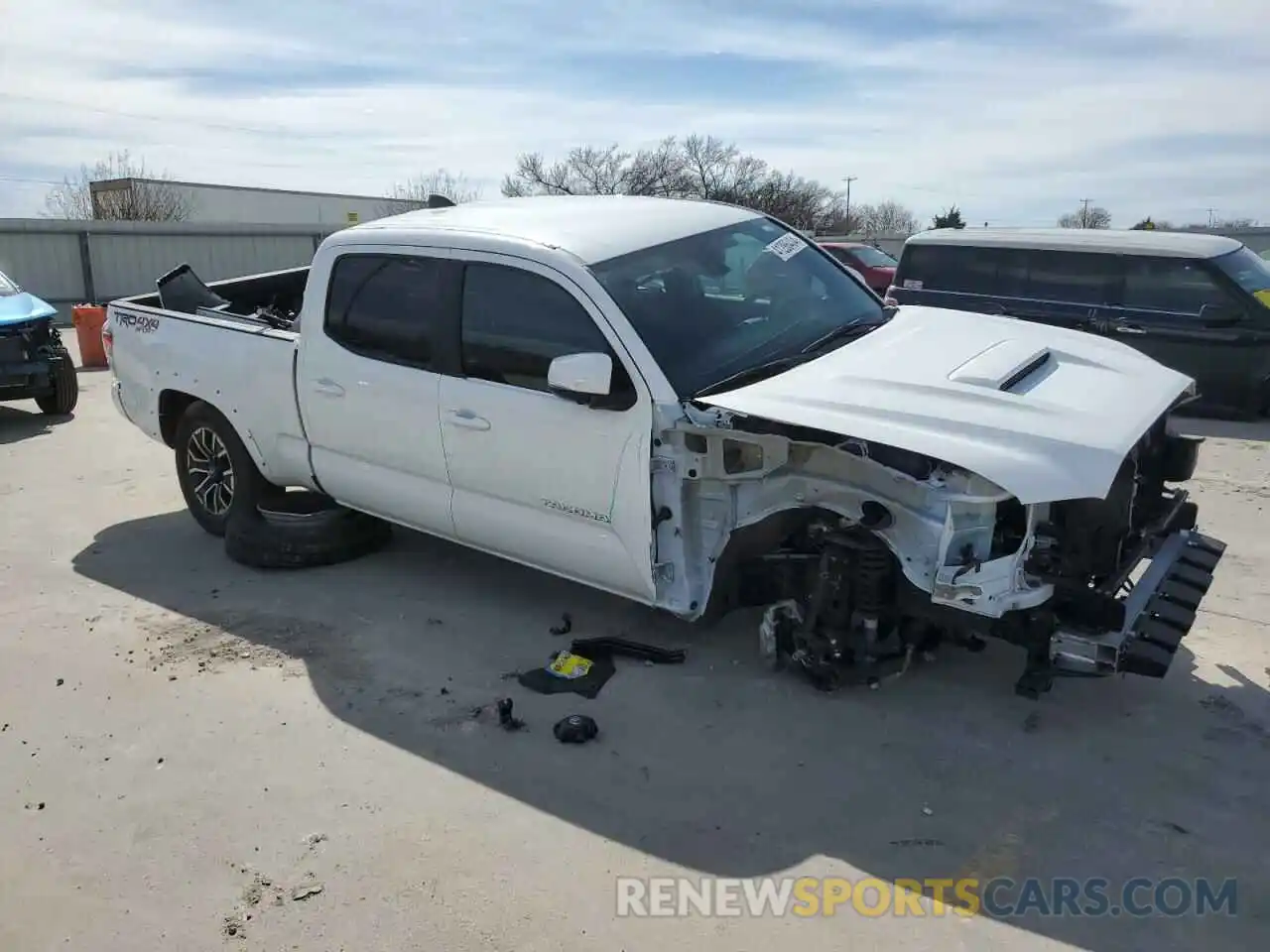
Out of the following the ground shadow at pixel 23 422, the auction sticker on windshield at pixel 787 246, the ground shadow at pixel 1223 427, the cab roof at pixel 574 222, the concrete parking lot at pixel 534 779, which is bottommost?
the concrete parking lot at pixel 534 779

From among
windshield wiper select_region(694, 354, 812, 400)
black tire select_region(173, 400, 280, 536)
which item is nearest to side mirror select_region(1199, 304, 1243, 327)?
windshield wiper select_region(694, 354, 812, 400)


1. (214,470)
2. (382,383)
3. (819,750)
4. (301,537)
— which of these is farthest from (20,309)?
(819,750)

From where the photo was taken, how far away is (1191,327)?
30.8 ft

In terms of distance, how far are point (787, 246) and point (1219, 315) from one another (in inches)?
249

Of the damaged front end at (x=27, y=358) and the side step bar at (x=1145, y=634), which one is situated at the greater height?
the damaged front end at (x=27, y=358)

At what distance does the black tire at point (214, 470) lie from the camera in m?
5.84

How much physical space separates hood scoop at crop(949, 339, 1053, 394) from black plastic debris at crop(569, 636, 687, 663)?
1702 mm

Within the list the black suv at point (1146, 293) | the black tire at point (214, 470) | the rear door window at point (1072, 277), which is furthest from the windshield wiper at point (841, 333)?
the rear door window at point (1072, 277)

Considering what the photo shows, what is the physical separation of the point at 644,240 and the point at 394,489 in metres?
1.76

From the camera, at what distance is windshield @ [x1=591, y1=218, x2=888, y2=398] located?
412 centimetres

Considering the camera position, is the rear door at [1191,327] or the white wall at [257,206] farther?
the white wall at [257,206]

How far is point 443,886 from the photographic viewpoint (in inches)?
120

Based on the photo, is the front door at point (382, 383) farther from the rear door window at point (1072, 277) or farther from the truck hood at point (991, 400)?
the rear door window at point (1072, 277)

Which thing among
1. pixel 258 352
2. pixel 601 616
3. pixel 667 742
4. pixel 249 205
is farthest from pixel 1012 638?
pixel 249 205
